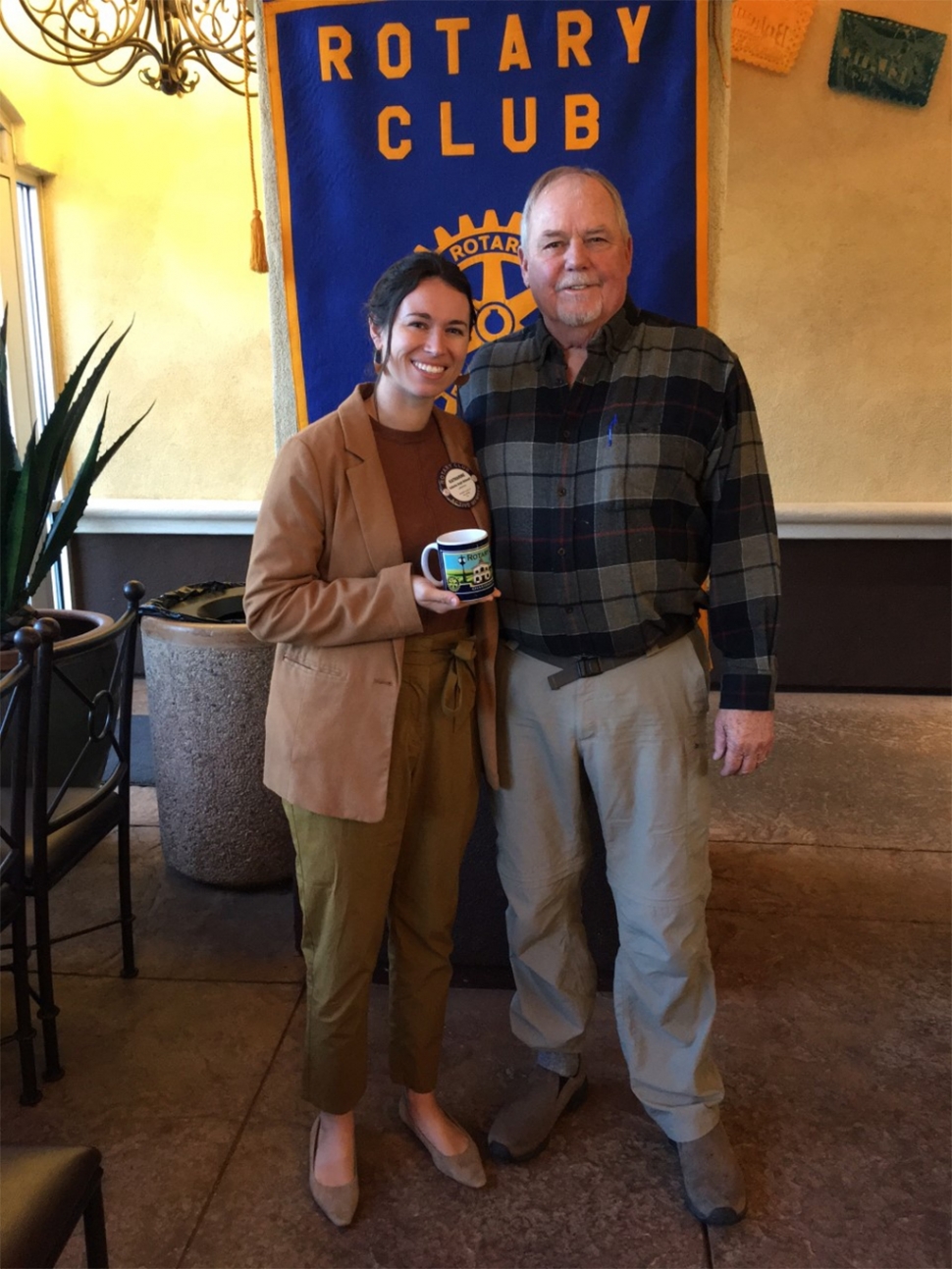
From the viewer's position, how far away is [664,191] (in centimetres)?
208

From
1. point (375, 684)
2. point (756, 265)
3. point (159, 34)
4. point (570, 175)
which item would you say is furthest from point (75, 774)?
point (756, 265)

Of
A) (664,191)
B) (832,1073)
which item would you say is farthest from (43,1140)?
(664,191)

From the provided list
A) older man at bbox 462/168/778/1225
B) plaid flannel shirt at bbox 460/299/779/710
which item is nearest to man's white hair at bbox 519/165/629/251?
older man at bbox 462/168/778/1225

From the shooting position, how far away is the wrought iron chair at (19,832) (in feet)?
5.97

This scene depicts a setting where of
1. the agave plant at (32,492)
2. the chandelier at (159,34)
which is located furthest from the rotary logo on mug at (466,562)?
the chandelier at (159,34)

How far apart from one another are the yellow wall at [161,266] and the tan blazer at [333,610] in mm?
2926

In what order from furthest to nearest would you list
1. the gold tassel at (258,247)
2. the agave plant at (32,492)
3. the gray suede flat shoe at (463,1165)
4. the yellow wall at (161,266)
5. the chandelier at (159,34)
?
the yellow wall at (161,266) → the chandelier at (159,34) → the agave plant at (32,492) → the gold tassel at (258,247) → the gray suede flat shoe at (463,1165)

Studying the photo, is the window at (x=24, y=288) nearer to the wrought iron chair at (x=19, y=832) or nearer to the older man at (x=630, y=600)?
the wrought iron chair at (x=19, y=832)

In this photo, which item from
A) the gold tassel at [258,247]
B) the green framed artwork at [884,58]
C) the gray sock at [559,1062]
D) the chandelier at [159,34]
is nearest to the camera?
the gray sock at [559,1062]

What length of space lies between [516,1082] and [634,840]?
672 millimetres

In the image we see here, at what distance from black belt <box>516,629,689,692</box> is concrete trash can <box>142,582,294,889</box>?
109 centimetres

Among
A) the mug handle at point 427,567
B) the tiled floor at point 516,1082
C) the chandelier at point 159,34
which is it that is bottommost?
the tiled floor at point 516,1082

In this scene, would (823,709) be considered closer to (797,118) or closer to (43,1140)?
(797,118)

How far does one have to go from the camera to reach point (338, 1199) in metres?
1.71
